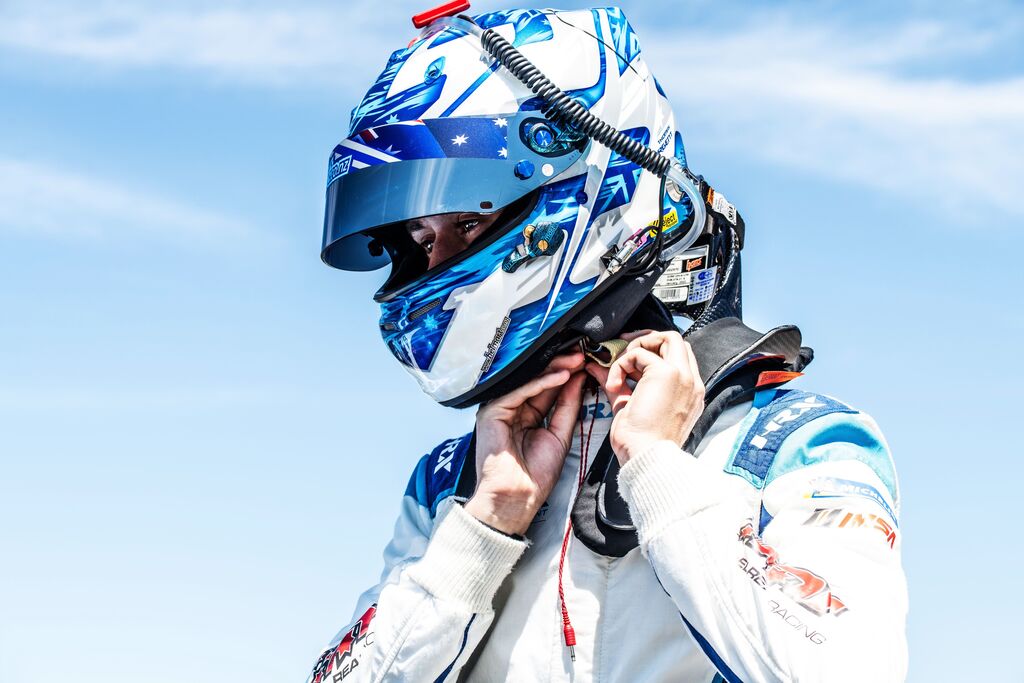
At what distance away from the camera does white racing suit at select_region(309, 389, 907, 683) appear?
2.75 meters

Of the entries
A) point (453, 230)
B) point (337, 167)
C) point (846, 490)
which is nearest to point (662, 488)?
point (846, 490)

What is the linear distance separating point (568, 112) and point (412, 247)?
2.49 feet

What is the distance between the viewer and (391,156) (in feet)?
12.3

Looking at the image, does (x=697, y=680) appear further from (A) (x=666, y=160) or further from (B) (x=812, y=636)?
(A) (x=666, y=160)

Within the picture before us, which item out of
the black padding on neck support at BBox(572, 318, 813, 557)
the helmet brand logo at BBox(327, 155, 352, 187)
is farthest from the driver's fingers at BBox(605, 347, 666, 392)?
the helmet brand logo at BBox(327, 155, 352, 187)

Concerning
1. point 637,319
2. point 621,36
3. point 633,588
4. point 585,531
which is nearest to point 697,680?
point 633,588

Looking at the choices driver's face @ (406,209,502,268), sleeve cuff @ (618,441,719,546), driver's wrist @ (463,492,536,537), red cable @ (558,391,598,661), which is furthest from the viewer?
driver's face @ (406,209,502,268)

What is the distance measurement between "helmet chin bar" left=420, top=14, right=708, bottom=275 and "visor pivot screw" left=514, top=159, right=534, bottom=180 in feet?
0.63

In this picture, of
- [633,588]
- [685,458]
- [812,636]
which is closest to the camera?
[812,636]

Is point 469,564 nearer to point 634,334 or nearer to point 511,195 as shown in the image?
point 634,334

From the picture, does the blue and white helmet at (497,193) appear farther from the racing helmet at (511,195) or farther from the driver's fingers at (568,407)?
the driver's fingers at (568,407)

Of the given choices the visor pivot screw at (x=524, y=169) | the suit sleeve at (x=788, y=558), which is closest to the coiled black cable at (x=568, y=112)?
the visor pivot screw at (x=524, y=169)

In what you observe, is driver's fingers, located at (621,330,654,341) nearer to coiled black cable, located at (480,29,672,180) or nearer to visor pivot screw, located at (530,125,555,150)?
coiled black cable, located at (480,29,672,180)

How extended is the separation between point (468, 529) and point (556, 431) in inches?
17.5
